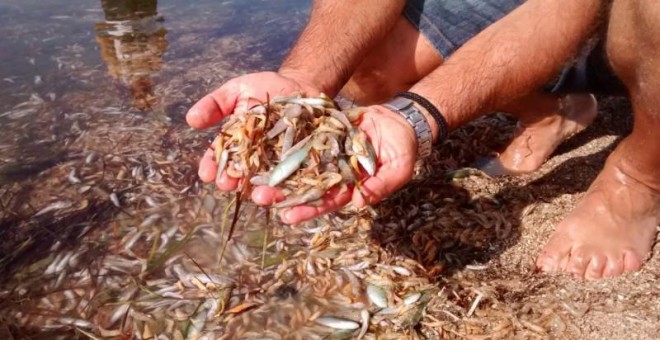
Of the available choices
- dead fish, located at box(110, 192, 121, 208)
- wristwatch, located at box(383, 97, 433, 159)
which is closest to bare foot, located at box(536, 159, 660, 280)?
wristwatch, located at box(383, 97, 433, 159)

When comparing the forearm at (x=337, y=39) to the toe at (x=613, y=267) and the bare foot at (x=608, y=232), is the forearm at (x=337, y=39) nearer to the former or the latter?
the bare foot at (x=608, y=232)

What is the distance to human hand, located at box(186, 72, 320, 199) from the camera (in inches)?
90.7

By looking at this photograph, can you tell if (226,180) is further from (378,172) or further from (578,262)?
(578,262)

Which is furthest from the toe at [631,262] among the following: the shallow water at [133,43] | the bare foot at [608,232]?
the shallow water at [133,43]

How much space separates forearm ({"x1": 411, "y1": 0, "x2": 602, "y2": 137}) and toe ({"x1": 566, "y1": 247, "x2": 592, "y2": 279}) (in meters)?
0.84

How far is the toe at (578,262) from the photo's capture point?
8.99 ft

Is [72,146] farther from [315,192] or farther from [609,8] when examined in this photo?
[609,8]

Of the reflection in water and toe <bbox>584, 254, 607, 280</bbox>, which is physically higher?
toe <bbox>584, 254, 607, 280</bbox>

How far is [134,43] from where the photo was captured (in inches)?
281

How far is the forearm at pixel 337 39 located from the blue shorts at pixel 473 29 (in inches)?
7.5

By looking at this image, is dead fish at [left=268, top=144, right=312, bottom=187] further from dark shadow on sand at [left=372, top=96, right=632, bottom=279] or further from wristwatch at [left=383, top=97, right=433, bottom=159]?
dark shadow on sand at [left=372, top=96, right=632, bottom=279]

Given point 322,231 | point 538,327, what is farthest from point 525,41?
point 322,231

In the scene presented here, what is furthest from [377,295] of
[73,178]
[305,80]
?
[73,178]

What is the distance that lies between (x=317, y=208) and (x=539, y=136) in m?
2.24
